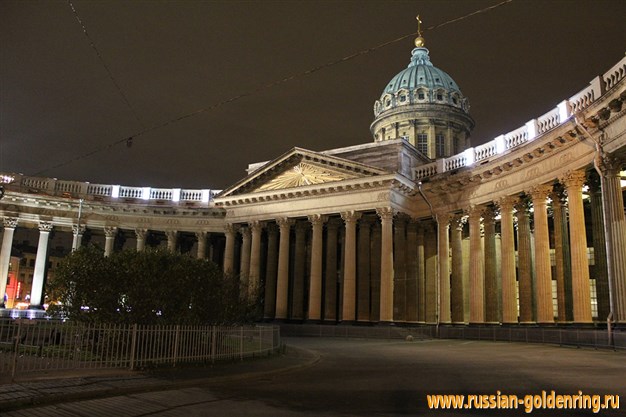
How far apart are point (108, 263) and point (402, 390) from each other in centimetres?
1126

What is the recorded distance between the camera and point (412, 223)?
3894 cm

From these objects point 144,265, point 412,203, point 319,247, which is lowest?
point 144,265

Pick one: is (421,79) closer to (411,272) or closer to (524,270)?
(411,272)

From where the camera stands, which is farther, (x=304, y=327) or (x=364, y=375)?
(x=304, y=327)

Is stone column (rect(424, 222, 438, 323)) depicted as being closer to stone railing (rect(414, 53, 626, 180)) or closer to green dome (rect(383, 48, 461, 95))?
stone railing (rect(414, 53, 626, 180))

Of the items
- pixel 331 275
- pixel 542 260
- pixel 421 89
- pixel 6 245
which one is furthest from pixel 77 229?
pixel 421 89

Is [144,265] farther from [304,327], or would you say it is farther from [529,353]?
[304,327]

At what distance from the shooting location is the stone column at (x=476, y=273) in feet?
108

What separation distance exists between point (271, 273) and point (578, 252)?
23687 mm

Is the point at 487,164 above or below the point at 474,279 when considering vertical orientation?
above

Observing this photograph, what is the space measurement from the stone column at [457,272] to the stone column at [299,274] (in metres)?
11.3

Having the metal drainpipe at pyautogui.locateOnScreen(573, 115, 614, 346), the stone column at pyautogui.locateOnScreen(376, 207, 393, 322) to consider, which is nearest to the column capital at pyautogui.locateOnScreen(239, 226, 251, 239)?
the stone column at pyautogui.locateOnScreen(376, 207, 393, 322)

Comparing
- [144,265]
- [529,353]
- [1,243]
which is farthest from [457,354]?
[1,243]

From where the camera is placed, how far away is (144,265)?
59.1 feet
